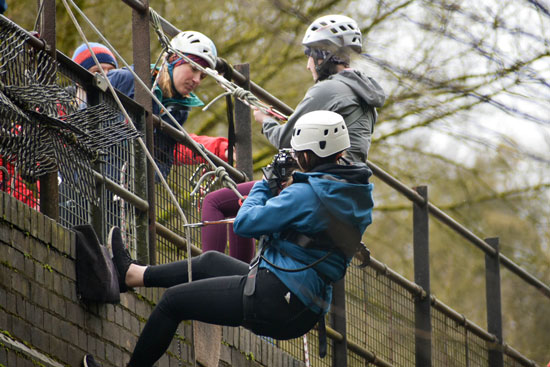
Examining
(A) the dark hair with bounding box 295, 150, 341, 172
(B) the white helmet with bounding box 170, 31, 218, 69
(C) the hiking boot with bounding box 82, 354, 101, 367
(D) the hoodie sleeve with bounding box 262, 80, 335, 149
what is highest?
(B) the white helmet with bounding box 170, 31, 218, 69

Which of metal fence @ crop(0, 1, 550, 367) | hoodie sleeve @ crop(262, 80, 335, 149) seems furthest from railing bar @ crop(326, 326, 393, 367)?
hoodie sleeve @ crop(262, 80, 335, 149)

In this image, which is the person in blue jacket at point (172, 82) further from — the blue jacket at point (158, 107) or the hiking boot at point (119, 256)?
the hiking boot at point (119, 256)

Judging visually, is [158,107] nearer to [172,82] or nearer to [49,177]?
[172,82]

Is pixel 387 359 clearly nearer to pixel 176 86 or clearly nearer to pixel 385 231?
pixel 176 86

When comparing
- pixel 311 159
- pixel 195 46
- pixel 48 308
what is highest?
pixel 195 46

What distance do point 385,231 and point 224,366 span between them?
9239mm

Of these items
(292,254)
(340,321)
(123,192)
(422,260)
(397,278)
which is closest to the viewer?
(292,254)

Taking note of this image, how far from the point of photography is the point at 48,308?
16.2ft

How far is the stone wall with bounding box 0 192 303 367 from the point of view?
4.66 metres

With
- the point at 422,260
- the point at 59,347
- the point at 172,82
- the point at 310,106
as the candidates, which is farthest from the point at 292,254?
the point at 422,260

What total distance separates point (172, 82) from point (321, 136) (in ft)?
6.64

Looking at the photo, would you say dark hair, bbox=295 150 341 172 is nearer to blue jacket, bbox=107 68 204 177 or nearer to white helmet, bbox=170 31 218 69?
blue jacket, bbox=107 68 204 177

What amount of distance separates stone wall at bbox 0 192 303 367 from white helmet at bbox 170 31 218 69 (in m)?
1.74

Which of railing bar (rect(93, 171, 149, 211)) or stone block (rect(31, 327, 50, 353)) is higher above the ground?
railing bar (rect(93, 171, 149, 211))
